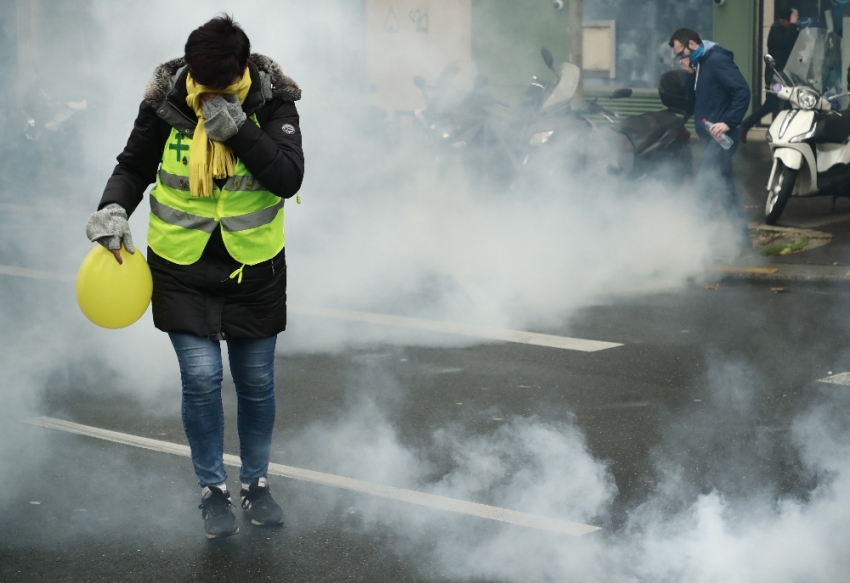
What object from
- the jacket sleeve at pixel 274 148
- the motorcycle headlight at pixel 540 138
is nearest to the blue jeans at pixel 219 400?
the jacket sleeve at pixel 274 148

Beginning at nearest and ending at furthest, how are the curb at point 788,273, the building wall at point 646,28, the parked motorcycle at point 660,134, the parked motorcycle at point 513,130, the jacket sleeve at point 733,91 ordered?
1. the curb at point 788,273
2. the jacket sleeve at point 733,91
3. the parked motorcycle at point 513,130
4. the parked motorcycle at point 660,134
5. the building wall at point 646,28

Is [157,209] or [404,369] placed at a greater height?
[157,209]

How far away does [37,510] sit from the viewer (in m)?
3.84

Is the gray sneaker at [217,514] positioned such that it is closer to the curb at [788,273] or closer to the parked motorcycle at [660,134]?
the curb at [788,273]

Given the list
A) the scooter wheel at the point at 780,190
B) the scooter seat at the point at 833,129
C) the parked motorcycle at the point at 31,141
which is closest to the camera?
the scooter wheel at the point at 780,190

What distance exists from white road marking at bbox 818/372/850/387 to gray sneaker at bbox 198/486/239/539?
276cm

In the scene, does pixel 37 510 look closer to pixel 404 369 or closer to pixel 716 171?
pixel 404 369

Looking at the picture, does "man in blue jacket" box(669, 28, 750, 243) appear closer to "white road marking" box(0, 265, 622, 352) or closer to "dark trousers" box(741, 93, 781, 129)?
"white road marking" box(0, 265, 622, 352)

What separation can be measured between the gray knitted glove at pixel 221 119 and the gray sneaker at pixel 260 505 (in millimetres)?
1064

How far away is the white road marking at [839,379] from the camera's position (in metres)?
→ 5.23

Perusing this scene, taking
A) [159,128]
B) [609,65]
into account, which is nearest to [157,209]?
[159,128]

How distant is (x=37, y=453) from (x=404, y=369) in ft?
5.79

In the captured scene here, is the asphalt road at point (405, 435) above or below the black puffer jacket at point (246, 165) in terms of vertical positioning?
below

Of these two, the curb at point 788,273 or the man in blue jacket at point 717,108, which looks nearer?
the curb at point 788,273
